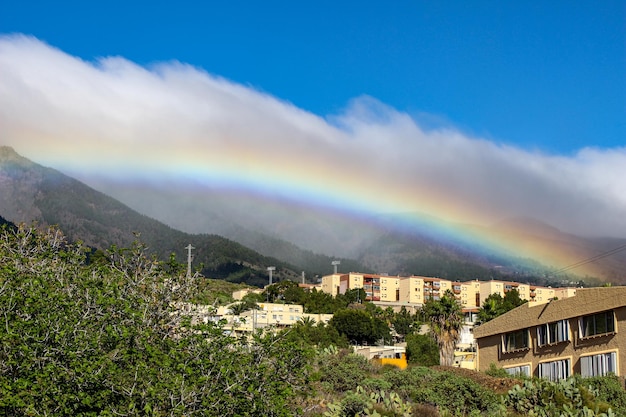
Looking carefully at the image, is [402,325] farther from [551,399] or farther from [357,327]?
[551,399]

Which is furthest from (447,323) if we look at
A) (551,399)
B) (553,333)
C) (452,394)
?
(551,399)

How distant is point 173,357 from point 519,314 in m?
38.1

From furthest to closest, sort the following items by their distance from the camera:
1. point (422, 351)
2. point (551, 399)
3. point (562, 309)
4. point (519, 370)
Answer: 1. point (422, 351)
2. point (519, 370)
3. point (562, 309)
4. point (551, 399)

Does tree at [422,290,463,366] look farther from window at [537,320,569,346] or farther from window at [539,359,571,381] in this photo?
window at [539,359,571,381]

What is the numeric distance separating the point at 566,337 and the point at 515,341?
688 cm

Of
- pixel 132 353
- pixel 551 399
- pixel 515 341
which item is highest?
pixel 515 341

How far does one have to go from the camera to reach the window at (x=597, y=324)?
42.8 metres

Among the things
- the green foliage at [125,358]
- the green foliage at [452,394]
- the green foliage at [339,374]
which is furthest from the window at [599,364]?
the green foliage at [125,358]

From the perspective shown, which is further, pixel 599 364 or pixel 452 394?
pixel 599 364

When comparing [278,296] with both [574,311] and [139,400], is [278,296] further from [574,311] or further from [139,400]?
[139,400]

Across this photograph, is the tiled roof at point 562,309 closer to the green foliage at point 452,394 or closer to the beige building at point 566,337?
the beige building at point 566,337

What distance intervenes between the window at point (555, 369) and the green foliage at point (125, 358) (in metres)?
28.8

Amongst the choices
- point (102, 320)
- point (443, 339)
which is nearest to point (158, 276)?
point (102, 320)

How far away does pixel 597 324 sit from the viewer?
43906mm
